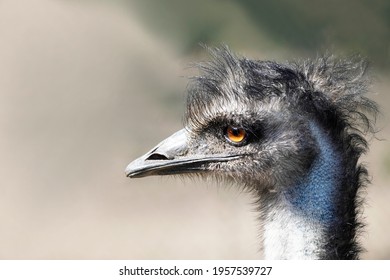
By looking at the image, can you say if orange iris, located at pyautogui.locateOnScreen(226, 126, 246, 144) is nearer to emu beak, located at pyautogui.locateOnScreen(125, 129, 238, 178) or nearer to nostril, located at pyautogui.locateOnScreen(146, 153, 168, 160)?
emu beak, located at pyautogui.locateOnScreen(125, 129, 238, 178)

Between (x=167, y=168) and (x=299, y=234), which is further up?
(x=167, y=168)

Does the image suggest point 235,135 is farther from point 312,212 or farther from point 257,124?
point 312,212

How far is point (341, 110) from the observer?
197cm

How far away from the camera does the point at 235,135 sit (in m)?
1.92

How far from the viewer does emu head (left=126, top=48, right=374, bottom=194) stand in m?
1.91

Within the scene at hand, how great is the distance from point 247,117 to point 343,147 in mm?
252

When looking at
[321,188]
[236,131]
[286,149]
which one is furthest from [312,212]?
[236,131]

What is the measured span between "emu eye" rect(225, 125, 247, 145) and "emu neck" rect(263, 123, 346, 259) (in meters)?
0.16

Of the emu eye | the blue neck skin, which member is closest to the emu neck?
the blue neck skin

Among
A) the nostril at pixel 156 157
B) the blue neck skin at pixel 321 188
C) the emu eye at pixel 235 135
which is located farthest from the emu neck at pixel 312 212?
the nostril at pixel 156 157

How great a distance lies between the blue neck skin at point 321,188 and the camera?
186 centimetres
